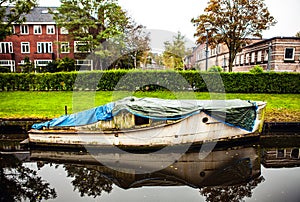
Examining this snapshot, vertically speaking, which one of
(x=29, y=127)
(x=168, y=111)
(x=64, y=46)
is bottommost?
(x=29, y=127)

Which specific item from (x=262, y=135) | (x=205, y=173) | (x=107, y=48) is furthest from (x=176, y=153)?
(x=107, y=48)

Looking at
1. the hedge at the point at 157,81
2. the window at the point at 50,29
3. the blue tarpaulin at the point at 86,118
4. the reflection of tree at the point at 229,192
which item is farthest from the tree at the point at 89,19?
the reflection of tree at the point at 229,192

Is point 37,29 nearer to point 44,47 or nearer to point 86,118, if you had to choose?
point 44,47

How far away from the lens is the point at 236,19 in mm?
28766

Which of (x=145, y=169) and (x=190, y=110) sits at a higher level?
(x=190, y=110)

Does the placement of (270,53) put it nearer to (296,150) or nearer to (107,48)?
(107,48)

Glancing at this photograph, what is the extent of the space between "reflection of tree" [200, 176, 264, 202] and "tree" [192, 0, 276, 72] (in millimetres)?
25878

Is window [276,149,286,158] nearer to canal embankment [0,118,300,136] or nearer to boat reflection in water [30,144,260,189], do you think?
boat reflection in water [30,144,260,189]

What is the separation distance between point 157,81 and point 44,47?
25782 mm

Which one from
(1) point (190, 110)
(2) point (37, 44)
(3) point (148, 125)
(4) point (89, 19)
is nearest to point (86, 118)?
(3) point (148, 125)

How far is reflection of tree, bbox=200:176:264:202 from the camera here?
612cm

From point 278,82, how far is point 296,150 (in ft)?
37.2

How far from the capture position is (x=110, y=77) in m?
20.3

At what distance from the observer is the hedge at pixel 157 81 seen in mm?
19250
